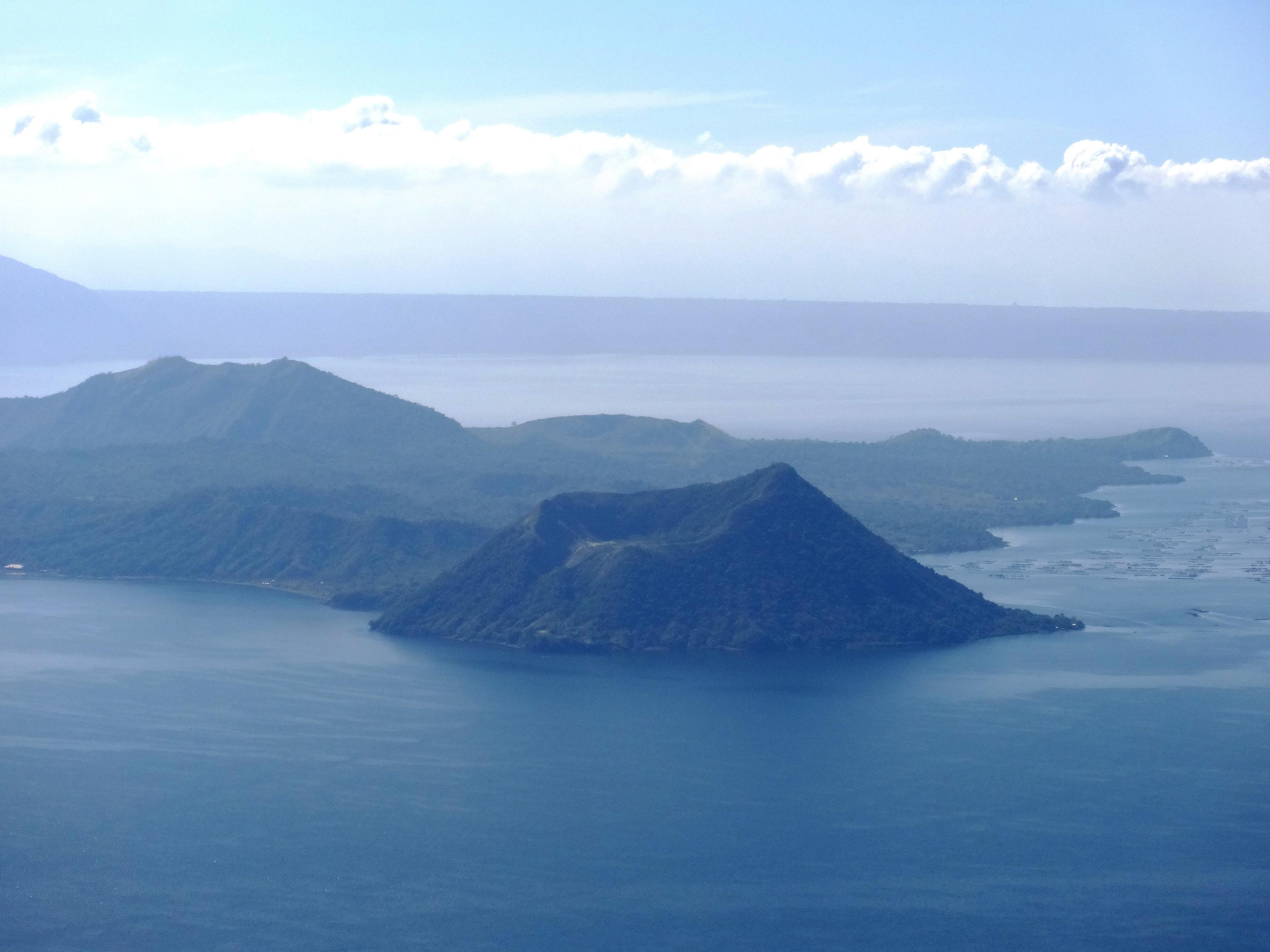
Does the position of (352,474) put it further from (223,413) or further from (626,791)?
(626,791)

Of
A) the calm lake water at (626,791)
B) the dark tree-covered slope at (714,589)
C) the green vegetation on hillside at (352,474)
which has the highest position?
the green vegetation on hillside at (352,474)

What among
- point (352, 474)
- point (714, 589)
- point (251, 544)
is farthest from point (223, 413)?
point (714, 589)


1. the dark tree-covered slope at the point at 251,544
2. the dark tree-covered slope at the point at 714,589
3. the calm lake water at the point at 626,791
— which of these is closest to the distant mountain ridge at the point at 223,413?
the dark tree-covered slope at the point at 251,544

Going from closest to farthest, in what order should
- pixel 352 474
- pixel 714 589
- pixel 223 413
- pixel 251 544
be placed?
pixel 714 589
pixel 251 544
pixel 352 474
pixel 223 413

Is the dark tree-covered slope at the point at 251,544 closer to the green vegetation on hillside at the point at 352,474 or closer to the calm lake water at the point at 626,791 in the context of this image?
the green vegetation on hillside at the point at 352,474

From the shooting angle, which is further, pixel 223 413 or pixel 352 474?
pixel 223 413

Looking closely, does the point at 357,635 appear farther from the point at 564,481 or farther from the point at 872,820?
the point at 564,481

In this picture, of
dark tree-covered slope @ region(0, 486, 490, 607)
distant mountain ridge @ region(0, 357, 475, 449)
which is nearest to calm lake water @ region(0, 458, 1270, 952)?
dark tree-covered slope @ region(0, 486, 490, 607)
